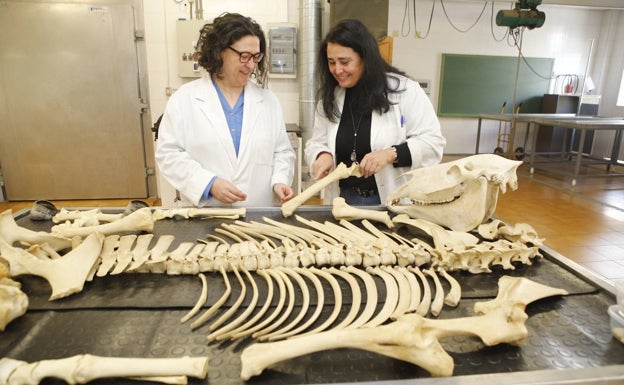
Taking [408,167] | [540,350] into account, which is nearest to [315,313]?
[540,350]

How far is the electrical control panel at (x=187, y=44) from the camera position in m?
4.80

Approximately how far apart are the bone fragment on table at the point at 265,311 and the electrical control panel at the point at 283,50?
415cm

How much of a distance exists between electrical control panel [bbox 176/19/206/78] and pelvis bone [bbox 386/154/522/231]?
376 centimetres

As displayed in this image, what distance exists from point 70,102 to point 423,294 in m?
5.49

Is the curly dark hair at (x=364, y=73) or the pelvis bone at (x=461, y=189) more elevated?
the curly dark hair at (x=364, y=73)

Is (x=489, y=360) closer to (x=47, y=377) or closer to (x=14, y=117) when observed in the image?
(x=47, y=377)

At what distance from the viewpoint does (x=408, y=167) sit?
92.4 inches

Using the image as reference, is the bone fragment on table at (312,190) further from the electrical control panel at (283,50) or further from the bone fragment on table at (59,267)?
the electrical control panel at (283,50)

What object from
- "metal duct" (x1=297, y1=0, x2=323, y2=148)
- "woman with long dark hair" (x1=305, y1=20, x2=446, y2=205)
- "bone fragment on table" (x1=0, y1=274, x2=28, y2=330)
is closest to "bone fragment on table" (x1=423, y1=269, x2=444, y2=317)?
"woman with long dark hair" (x1=305, y1=20, x2=446, y2=205)

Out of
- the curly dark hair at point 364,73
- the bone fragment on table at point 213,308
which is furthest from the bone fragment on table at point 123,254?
the curly dark hair at point 364,73

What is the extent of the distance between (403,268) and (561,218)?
4.61 meters

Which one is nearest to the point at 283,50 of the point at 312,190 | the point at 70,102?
→ the point at 70,102

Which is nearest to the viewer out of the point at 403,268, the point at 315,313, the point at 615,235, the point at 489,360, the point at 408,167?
the point at 489,360

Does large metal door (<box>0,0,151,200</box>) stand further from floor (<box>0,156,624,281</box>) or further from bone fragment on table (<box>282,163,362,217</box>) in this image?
bone fragment on table (<box>282,163,362,217</box>)
